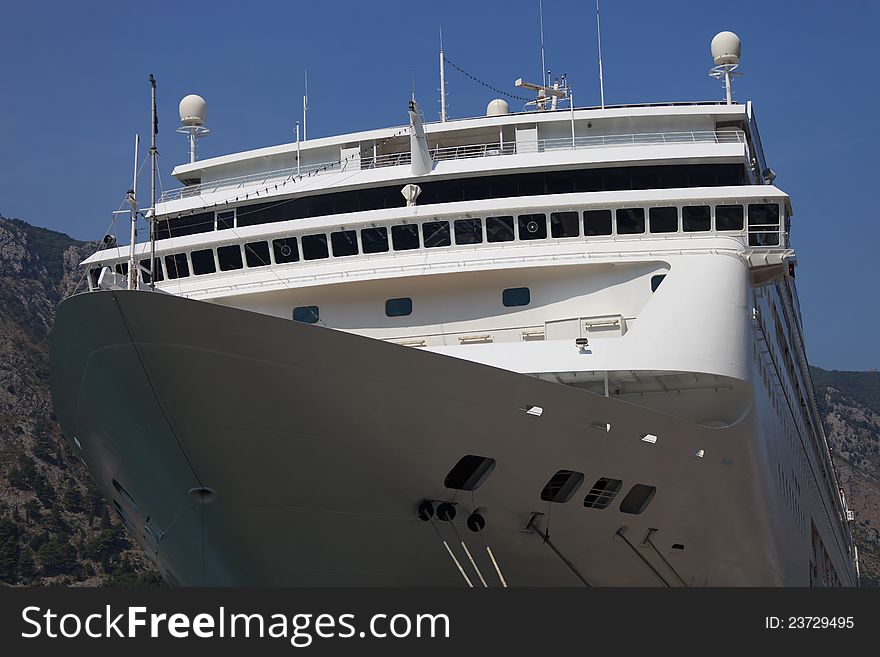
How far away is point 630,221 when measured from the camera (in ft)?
58.7

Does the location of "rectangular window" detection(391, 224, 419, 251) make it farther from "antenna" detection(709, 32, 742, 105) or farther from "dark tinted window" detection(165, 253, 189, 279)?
"antenna" detection(709, 32, 742, 105)

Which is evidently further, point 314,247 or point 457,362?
point 314,247

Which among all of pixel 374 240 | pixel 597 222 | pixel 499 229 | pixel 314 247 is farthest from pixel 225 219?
pixel 597 222

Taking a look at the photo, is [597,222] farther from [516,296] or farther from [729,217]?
[729,217]

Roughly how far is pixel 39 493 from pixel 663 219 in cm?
6048

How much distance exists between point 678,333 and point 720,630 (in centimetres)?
477

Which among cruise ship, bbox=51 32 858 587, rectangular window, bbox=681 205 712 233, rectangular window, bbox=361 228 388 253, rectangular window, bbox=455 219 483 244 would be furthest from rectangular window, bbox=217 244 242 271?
rectangular window, bbox=681 205 712 233

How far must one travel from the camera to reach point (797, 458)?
25.8m

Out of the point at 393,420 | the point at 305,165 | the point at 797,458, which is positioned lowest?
the point at 393,420

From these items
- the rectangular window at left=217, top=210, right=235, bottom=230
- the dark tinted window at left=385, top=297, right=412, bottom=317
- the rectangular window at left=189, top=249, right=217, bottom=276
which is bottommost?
the dark tinted window at left=385, top=297, right=412, bottom=317

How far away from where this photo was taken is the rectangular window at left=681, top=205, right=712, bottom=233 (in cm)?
1808

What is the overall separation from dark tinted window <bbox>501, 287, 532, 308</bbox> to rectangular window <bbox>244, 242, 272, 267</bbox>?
12.9 ft

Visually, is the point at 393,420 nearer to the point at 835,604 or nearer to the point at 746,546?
the point at 835,604

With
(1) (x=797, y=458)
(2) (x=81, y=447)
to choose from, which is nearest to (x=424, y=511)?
(2) (x=81, y=447)
